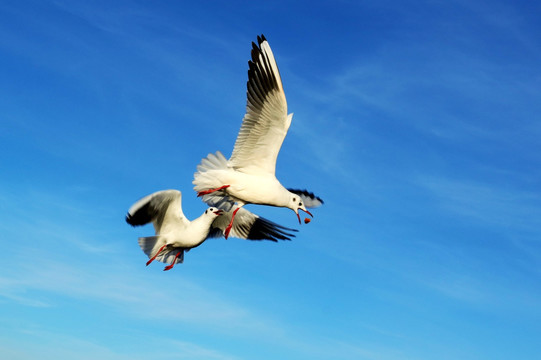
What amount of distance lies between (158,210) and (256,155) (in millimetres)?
3139

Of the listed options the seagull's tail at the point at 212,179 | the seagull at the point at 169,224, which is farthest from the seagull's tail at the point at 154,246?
the seagull's tail at the point at 212,179

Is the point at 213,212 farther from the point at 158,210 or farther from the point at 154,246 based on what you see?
the point at 154,246

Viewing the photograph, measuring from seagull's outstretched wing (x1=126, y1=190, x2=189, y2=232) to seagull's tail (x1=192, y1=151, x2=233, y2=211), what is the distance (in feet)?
4.58

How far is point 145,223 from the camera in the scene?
57.8 feet

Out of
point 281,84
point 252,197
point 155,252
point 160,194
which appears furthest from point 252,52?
point 155,252

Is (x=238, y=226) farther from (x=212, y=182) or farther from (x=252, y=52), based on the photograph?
(x=252, y=52)

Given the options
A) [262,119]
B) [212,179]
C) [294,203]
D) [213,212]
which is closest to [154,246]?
[213,212]

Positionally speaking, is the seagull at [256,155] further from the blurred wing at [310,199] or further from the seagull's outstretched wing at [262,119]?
the blurred wing at [310,199]

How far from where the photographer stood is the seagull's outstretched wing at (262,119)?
1515cm

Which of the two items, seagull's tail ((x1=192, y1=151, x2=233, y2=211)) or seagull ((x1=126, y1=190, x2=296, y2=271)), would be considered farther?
seagull ((x1=126, y1=190, x2=296, y2=271))

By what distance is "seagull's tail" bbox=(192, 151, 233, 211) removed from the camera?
15961 millimetres

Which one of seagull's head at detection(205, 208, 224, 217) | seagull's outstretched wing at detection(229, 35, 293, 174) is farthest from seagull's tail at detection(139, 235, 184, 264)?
seagull's outstretched wing at detection(229, 35, 293, 174)

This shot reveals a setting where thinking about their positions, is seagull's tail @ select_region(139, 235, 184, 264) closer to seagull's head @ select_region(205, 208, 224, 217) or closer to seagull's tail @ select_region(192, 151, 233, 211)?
seagull's head @ select_region(205, 208, 224, 217)

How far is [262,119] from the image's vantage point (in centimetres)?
1544
